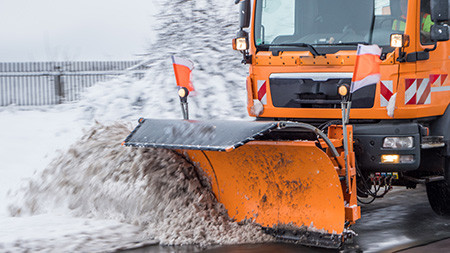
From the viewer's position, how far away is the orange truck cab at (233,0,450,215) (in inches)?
244

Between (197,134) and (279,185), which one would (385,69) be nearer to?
(279,185)

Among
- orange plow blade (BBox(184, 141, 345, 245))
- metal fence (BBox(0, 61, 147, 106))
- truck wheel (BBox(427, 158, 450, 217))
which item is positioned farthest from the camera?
metal fence (BBox(0, 61, 147, 106))

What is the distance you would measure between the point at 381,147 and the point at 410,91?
0.63 metres

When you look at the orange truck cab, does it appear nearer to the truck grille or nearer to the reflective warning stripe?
the truck grille

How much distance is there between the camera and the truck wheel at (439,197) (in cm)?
691

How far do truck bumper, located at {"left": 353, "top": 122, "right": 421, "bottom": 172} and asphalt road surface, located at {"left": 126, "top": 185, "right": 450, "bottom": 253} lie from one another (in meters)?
0.65

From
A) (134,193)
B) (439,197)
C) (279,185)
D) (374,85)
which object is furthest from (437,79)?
(134,193)

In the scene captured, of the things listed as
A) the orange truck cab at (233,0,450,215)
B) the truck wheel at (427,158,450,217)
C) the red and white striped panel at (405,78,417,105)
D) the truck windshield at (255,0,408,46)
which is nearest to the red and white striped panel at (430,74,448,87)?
the orange truck cab at (233,0,450,215)

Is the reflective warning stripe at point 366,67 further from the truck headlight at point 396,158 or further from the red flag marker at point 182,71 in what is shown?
the red flag marker at point 182,71

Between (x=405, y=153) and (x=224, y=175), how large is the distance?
1.70 m

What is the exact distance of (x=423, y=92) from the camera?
6375 mm

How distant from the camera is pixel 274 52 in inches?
269

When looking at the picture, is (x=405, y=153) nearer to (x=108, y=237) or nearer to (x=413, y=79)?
(x=413, y=79)

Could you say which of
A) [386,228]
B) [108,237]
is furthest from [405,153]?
[108,237]
